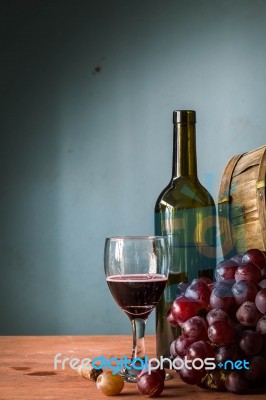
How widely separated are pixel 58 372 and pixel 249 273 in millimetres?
277

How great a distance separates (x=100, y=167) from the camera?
2.93 metres

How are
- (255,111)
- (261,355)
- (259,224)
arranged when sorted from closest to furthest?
(261,355), (259,224), (255,111)

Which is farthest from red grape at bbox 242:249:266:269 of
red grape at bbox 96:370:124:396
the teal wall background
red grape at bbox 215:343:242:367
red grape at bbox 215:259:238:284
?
the teal wall background

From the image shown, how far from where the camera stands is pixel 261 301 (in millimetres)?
699

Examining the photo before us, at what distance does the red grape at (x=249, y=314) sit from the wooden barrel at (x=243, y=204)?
361 mm

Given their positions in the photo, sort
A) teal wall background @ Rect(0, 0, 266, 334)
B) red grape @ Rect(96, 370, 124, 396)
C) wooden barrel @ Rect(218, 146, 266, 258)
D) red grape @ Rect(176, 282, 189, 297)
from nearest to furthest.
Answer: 1. red grape @ Rect(96, 370, 124, 396)
2. red grape @ Rect(176, 282, 189, 297)
3. wooden barrel @ Rect(218, 146, 266, 258)
4. teal wall background @ Rect(0, 0, 266, 334)

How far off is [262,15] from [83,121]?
3.13ft

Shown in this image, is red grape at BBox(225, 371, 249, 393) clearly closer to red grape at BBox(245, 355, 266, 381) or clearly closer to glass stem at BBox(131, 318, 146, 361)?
red grape at BBox(245, 355, 266, 381)

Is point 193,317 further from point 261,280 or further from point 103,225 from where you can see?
point 103,225

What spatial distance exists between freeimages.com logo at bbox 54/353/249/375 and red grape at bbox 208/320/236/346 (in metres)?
0.02

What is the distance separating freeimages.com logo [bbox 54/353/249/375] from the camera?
0.69 m

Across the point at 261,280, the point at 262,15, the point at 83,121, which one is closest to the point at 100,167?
the point at 83,121

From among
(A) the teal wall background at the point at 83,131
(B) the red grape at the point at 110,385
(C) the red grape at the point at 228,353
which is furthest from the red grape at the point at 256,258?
(A) the teal wall background at the point at 83,131

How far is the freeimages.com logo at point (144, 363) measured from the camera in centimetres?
69
